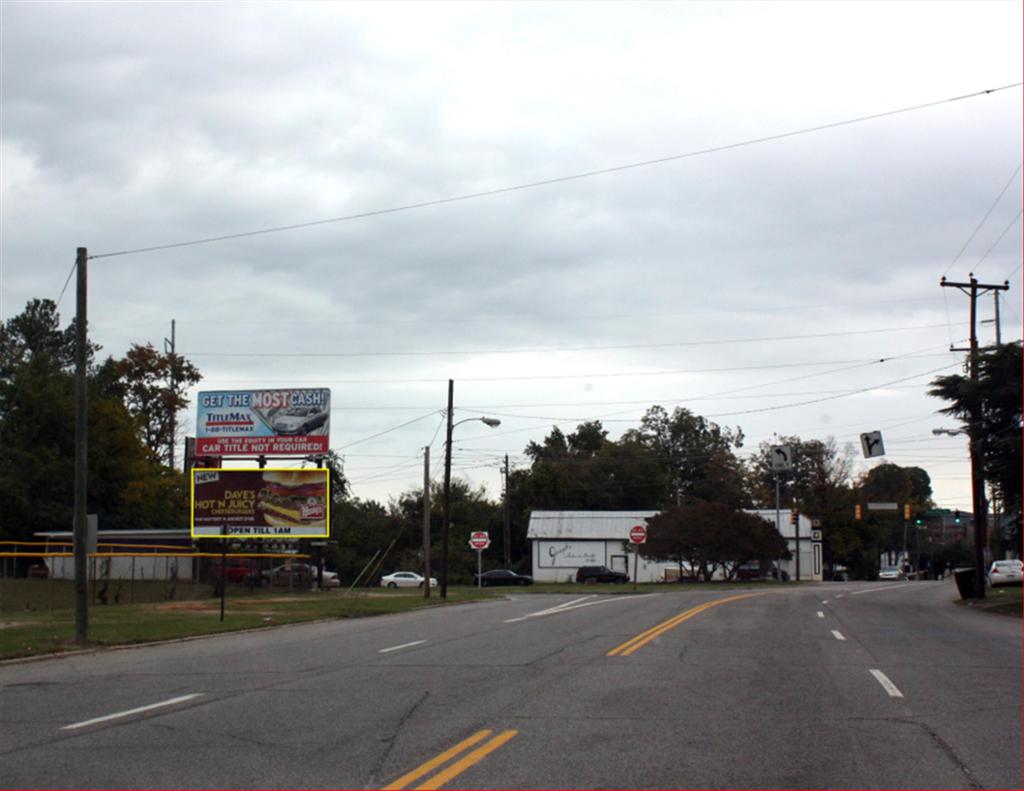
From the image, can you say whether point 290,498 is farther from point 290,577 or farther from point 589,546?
point 589,546

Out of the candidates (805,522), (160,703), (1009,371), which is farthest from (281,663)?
(805,522)

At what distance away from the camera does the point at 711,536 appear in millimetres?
67375

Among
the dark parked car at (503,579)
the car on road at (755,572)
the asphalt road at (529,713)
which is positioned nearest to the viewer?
the asphalt road at (529,713)

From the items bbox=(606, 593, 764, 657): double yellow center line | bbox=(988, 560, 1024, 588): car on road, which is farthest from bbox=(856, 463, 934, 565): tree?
bbox=(606, 593, 764, 657): double yellow center line

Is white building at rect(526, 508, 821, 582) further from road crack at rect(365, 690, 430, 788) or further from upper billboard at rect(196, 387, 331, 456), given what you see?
road crack at rect(365, 690, 430, 788)

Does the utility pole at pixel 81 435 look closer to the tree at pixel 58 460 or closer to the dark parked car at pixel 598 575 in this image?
the tree at pixel 58 460

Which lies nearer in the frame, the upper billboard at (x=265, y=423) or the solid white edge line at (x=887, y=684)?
the solid white edge line at (x=887, y=684)

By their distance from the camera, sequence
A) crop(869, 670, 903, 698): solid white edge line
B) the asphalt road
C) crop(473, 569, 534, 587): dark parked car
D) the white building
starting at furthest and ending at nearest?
the white building < crop(473, 569, 534, 587): dark parked car < crop(869, 670, 903, 698): solid white edge line < the asphalt road

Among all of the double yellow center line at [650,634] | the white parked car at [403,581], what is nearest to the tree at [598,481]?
the white parked car at [403,581]

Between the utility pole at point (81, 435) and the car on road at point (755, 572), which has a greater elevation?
the utility pole at point (81, 435)

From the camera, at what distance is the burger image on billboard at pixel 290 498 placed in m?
44.8

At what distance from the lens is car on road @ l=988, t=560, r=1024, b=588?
2052 inches

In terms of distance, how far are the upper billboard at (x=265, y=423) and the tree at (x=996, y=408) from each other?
25.7 metres

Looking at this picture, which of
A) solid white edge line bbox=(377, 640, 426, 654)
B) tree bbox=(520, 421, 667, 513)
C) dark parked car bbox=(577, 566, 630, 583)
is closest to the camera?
solid white edge line bbox=(377, 640, 426, 654)
